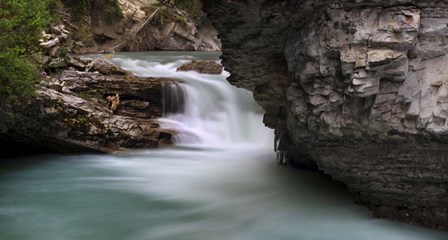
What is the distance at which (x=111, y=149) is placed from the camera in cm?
1120

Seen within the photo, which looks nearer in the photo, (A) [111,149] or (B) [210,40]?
(A) [111,149]

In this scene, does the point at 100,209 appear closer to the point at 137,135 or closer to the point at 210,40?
the point at 137,135

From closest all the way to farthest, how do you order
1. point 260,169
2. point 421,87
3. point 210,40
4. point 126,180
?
point 421,87
point 126,180
point 260,169
point 210,40

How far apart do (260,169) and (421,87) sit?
5.25m

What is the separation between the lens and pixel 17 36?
25.4 ft

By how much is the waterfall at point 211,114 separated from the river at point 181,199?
0.32 metres

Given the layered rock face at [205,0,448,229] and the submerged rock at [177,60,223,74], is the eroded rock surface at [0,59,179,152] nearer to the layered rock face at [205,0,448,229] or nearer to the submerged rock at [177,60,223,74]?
the submerged rock at [177,60,223,74]

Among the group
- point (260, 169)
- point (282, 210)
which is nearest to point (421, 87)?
point (282, 210)

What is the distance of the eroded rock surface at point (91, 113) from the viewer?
9.95 m

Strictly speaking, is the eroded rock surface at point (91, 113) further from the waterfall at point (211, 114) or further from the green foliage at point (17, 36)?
the green foliage at point (17, 36)

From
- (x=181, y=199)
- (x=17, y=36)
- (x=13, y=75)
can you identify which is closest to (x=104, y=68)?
(x=17, y=36)

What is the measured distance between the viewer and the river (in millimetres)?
6297

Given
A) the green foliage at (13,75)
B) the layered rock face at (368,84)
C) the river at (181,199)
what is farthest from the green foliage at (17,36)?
the layered rock face at (368,84)

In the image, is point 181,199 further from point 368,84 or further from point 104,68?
point 104,68
